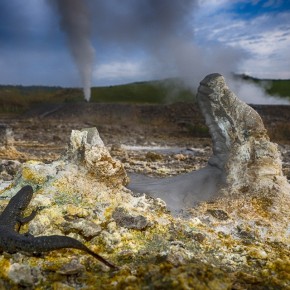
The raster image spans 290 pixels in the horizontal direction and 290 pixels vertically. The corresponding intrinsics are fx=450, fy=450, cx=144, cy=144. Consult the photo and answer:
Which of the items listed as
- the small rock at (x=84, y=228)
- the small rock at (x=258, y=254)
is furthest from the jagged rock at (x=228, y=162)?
the small rock at (x=84, y=228)

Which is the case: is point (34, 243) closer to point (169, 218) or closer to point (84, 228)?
point (84, 228)

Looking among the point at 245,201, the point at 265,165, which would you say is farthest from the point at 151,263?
the point at 265,165

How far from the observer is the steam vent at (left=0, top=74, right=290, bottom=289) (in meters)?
4.01

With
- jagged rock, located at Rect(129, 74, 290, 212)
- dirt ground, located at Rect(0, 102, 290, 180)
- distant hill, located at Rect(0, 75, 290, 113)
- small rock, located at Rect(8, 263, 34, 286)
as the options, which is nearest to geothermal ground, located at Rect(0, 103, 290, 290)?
small rock, located at Rect(8, 263, 34, 286)

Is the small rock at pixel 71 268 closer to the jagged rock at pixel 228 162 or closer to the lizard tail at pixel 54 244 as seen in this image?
the lizard tail at pixel 54 244

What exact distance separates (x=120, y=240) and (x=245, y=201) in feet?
6.81

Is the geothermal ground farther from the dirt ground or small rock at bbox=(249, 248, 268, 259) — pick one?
the dirt ground

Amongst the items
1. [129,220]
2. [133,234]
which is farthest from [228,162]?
[133,234]

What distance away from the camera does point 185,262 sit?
418cm

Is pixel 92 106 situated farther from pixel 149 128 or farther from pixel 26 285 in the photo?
pixel 26 285

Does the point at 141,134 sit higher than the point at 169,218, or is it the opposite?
the point at 169,218

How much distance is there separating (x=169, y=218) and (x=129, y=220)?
569 millimetres

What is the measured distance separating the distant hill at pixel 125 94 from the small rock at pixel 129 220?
127ft

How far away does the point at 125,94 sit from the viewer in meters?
56.9
